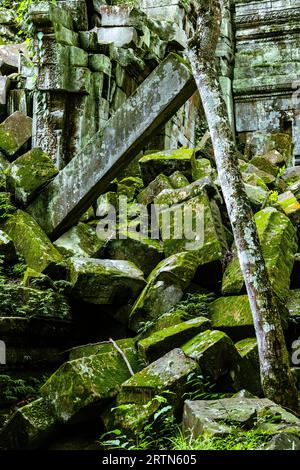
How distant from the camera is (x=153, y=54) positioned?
10.1m

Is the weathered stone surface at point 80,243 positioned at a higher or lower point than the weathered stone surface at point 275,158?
lower

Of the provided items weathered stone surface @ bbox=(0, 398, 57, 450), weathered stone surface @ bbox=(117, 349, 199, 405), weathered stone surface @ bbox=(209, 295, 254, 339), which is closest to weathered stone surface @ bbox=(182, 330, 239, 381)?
weathered stone surface @ bbox=(117, 349, 199, 405)

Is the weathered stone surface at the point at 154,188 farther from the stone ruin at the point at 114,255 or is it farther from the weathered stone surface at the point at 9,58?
the weathered stone surface at the point at 9,58

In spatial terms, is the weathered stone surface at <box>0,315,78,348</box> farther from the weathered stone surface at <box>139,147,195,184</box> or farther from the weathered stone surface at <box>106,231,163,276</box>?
the weathered stone surface at <box>139,147,195,184</box>

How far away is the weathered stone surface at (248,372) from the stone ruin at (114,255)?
13 mm

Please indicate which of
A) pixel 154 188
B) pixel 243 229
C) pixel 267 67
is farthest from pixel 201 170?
pixel 267 67

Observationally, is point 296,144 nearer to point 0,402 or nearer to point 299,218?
point 299,218

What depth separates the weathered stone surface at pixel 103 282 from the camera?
6.25m

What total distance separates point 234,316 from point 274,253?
1.02 m

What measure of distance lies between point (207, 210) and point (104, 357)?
252 cm

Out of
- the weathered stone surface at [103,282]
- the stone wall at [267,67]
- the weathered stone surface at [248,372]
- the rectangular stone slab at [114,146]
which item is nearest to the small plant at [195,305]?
the weathered stone surface at [103,282]

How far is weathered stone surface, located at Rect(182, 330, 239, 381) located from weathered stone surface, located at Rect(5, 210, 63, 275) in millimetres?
2314

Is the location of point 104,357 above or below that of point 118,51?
below
